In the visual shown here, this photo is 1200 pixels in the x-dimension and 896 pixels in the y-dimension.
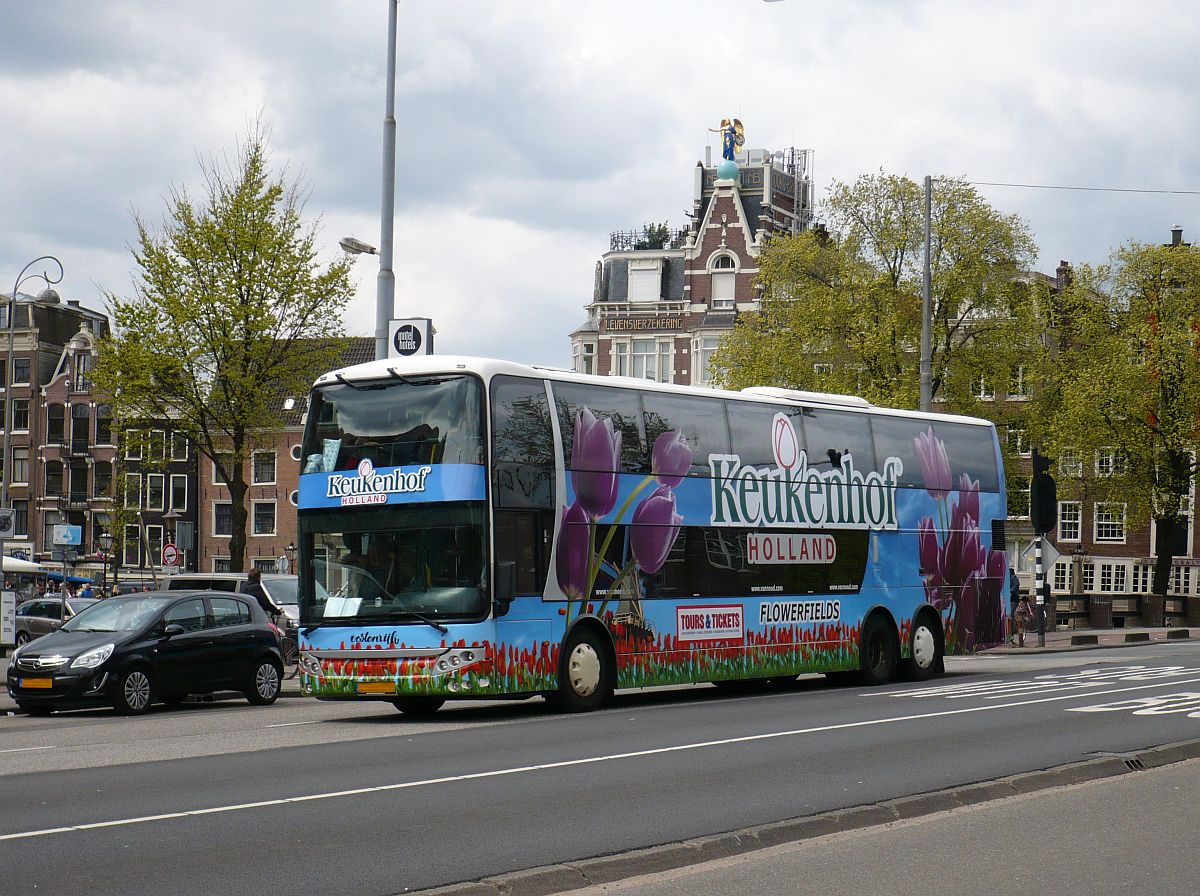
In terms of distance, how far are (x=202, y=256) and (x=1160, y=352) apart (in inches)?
1413

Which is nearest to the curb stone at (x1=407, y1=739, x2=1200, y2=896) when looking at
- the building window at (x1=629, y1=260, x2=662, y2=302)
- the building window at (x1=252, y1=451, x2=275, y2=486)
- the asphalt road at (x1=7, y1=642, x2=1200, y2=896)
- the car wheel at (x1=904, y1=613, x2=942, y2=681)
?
the asphalt road at (x1=7, y1=642, x2=1200, y2=896)

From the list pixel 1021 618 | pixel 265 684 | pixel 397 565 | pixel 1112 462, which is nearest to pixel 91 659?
pixel 265 684

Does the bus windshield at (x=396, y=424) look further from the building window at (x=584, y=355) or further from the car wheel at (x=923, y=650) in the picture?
the building window at (x=584, y=355)

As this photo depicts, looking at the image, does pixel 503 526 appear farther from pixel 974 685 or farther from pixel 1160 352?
pixel 1160 352

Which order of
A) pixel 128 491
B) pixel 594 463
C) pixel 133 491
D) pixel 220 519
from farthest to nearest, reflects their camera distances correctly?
pixel 220 519 < pixel 133 491 < pixel 128 491 < pixel 594 463

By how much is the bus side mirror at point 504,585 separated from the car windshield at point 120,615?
18.7ft

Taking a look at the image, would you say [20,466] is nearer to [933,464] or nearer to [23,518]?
[23,518]

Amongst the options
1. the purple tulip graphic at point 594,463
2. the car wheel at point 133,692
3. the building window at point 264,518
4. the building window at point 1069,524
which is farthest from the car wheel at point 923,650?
the building window at point 264,518

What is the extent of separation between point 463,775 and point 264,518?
Answer: 230 feet

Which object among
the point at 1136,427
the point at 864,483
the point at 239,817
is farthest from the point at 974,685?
the point at 1136,427

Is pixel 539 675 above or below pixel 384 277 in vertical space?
below

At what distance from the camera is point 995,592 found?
25.8 metres

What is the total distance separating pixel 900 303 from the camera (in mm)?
52656

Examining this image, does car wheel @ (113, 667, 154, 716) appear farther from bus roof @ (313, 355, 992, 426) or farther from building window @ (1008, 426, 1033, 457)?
building window @ (1008, 426, 1033, 457)
